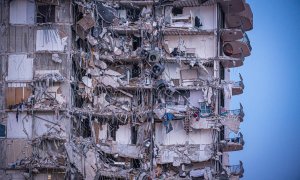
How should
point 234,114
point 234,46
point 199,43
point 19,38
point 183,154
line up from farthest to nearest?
point 234,46 → point 199,43 → point 234,114 → point 183,154 → point 19,38

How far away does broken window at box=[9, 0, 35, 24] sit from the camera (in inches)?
1457

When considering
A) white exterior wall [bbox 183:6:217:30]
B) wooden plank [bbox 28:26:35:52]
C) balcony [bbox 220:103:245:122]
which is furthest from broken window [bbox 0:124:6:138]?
white exterior wall [bbox 183:6:217:30]

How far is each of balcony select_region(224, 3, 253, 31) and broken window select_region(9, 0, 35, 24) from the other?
14.7m

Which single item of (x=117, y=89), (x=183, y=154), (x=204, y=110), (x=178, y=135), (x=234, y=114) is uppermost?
(x=117, y=89)

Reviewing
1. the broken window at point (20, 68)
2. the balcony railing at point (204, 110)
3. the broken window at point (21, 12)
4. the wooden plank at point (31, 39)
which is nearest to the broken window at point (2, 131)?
the broken window at point (20, 68)

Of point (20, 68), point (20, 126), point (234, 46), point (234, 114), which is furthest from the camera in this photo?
point (234, 46)

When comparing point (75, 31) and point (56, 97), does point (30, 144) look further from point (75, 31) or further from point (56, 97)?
point (75, 31)

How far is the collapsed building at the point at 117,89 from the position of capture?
3641cm

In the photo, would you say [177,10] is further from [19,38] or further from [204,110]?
[19,38]

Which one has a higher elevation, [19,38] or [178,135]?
[19,38]

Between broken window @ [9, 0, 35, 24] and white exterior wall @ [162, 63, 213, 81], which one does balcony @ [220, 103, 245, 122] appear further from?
broken window @ [9, 0, 35, 24]

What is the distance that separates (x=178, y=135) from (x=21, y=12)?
13.8m

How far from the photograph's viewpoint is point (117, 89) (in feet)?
127

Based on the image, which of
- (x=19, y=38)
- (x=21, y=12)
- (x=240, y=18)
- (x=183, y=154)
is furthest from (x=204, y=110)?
(x=21, y=12)
